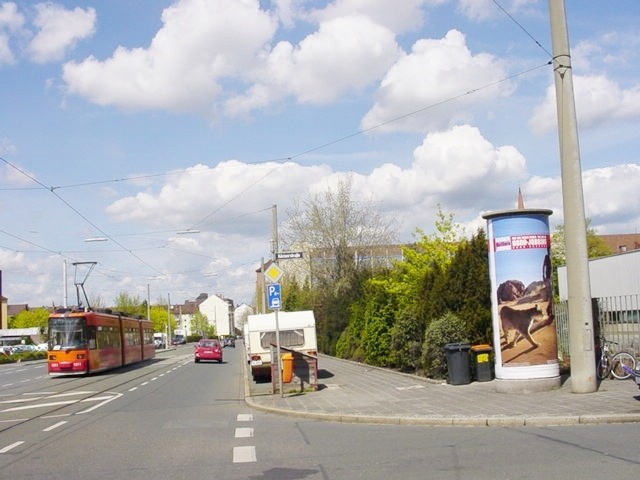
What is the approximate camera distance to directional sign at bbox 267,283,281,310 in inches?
751

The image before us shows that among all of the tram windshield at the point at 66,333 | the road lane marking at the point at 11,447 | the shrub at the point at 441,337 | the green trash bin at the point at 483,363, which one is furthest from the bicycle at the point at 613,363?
the tram windshield at the point at 66,333

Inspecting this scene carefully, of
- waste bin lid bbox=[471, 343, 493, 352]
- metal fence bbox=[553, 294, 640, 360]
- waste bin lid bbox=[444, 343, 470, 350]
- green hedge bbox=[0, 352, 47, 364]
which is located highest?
metal fence bbox=[553, 294, 640, 360]

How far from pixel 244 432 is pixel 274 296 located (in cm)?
659

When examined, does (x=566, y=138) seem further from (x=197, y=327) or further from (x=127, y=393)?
(x=197, y=327)

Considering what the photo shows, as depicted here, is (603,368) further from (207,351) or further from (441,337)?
(207,351)

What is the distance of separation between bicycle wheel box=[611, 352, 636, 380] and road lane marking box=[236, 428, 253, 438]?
878cm

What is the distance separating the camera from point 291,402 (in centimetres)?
1731

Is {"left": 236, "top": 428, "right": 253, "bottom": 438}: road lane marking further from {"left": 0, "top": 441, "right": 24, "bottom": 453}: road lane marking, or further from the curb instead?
{"left": 0, "top": 441, "right": 24, "bottom": 453}: road lane marking

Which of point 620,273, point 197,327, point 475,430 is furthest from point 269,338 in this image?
point 197,327

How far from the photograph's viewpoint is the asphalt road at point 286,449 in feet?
28.7

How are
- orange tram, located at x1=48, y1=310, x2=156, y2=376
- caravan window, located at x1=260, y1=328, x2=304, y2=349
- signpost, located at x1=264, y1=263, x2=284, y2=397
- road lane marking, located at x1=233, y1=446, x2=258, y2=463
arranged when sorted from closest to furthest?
road lane marking, located at x1=233, y1=446, x2=258, y2=463
signpost, located at x1=264, y1=263, x2=284, y2=397
caravan window, located at x1=260, y1=328, x2=304, y2=349
orange tram, located at x1=48, y1=310, x2=156, y2=376

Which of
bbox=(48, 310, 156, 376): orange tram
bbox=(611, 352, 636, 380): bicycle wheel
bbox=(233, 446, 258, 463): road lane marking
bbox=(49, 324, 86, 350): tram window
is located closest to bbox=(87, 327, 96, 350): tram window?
bbox=(48, 310, 156, 376): orange tram

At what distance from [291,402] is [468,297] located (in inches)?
245

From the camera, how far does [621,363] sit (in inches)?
659
